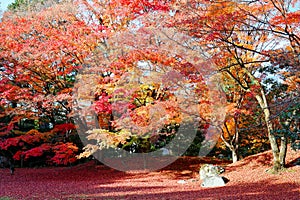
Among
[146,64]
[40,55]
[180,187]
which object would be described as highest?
[40,55]

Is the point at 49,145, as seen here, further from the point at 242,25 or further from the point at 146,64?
the point at 242,25

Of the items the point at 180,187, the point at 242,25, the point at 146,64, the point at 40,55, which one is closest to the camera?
the point at 242,25

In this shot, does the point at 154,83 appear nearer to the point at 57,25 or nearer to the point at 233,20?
the point at 233,20

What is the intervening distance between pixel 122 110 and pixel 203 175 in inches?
134

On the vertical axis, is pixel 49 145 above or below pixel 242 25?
below

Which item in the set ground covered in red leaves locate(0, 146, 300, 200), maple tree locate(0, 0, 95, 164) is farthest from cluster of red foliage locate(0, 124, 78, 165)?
ground covered in red leaves locate(0, 146, 300, 200)

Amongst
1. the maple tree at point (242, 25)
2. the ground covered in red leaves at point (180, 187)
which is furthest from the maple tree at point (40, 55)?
the maple tree at point (242, 25)

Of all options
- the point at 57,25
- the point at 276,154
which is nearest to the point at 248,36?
the point at 276,154

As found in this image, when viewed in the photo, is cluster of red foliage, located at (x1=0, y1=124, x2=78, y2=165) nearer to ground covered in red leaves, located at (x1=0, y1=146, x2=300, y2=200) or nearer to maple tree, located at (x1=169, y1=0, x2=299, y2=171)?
ground covered in red leaves, located at (x1=0, y1=146, x2=300, y2=200)

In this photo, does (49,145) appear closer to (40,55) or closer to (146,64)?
(40,55)

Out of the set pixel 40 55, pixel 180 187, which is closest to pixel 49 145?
pixel 40 55

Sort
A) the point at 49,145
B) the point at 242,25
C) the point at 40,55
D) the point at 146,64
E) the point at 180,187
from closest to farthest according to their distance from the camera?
the point at 242,25 < the point at 180,187 < the point at 146,64 < the point at 40,55 < the point at 49,145

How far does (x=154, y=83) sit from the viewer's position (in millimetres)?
9430

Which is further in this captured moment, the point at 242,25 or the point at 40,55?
the point at 40,55
